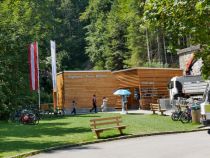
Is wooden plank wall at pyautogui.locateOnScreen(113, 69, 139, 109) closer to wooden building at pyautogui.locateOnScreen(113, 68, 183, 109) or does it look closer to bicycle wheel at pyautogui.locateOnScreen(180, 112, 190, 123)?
wooden building at pyautogui.locateOnScreen(113, 68, 183, 109)

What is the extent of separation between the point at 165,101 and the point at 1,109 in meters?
14.1

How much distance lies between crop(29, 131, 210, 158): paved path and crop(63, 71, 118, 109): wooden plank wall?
2510 centimetres

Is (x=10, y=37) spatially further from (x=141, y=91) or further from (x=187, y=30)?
(x=187, y=30)

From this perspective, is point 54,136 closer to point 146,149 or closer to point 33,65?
point 146,149

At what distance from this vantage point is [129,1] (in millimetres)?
66562

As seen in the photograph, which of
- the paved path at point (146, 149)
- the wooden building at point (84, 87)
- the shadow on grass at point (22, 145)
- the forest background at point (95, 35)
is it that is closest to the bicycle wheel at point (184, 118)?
the forest background at point (95, 35)

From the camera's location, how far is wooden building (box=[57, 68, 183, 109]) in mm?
44156

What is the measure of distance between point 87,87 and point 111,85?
2.71 metres

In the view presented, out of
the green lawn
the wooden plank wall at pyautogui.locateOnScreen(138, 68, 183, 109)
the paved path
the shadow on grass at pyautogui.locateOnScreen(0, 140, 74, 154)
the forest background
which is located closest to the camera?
the forest background

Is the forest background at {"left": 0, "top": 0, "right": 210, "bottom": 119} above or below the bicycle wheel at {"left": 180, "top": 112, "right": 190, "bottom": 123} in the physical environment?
above

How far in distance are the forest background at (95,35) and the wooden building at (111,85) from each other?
328 centimetres

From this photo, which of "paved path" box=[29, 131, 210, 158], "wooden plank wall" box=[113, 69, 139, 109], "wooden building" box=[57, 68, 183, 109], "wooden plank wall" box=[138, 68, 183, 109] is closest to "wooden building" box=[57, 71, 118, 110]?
"wooden building" box=[57, 68, 183, 109]

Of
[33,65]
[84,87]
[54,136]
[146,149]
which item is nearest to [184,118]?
[54,136]

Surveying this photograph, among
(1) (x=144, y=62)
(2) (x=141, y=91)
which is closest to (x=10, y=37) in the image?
(2) (x=141, y=91)
